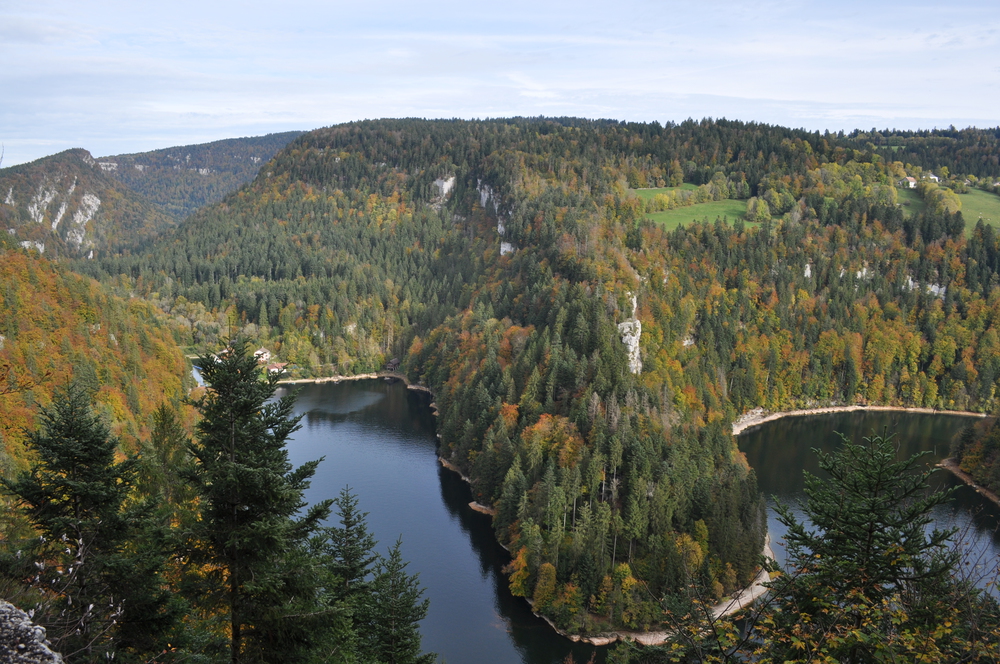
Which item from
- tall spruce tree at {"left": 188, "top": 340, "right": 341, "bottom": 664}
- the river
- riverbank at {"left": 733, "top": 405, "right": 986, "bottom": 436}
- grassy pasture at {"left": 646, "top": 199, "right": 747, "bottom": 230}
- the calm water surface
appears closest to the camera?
tall spruce tree at {"left": 188, "top": 340, "right": 341, "bottom": 664}

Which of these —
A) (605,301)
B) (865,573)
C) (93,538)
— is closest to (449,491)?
(605,301)

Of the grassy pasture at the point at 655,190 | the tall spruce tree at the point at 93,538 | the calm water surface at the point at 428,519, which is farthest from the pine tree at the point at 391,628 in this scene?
the grassy pasture at the point at 655,190

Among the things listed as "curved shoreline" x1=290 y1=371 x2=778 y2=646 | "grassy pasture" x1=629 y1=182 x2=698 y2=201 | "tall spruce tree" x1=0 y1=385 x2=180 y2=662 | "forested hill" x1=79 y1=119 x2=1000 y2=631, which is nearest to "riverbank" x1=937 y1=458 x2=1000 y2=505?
"forested hill" x1=79 y1=119 x2=1000 y2=631

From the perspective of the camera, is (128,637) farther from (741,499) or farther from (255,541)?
(741,499)

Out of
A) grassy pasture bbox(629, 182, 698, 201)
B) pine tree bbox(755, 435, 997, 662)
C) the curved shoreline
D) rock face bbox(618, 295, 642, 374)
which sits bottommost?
the curved shoreline

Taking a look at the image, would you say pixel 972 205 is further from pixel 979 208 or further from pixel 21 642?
pixel 21 642

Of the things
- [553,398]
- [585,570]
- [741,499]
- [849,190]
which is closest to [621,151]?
[849,190]

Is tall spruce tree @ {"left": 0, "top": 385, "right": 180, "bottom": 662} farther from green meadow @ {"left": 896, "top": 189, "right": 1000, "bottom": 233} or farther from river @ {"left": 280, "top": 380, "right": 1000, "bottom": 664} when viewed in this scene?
green meadow @ {"left": 896, "top": 189, "right": 1000, "bottom": 233}
